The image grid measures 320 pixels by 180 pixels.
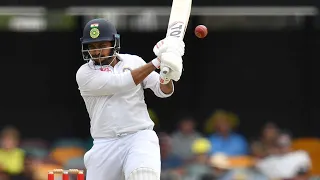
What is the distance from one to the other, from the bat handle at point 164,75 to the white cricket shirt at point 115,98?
0.55ft

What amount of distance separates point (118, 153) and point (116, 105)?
0.31 metres

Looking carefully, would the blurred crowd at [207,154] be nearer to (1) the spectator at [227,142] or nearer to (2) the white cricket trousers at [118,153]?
(1) the spectator at [227,142]

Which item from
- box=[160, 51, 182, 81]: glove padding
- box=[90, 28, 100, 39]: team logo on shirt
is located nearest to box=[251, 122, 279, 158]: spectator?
box=[90, 28, 100, 39]: team logo on shirt

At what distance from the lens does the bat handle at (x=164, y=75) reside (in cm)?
577

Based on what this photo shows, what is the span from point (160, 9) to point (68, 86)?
2034mm

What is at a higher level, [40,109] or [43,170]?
[40,109]

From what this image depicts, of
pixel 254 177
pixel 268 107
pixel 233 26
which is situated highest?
pixel 233 26

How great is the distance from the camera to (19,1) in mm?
10430

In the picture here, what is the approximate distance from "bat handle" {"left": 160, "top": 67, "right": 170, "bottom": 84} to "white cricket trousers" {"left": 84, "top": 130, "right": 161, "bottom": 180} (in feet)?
1.25

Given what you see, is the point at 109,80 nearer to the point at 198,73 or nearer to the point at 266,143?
the point at 266,143

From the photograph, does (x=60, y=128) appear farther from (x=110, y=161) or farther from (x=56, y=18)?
(x=110, y=161)

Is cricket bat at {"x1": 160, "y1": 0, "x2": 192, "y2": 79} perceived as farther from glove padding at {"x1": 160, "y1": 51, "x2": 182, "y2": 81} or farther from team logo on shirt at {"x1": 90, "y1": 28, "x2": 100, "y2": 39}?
team logo on shirt at {"x1": 90, "y1": 28, "x2": 100, "y2": 39}

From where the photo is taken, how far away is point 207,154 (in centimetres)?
1043

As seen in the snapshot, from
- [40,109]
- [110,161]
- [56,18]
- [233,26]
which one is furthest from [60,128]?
[110,161]
